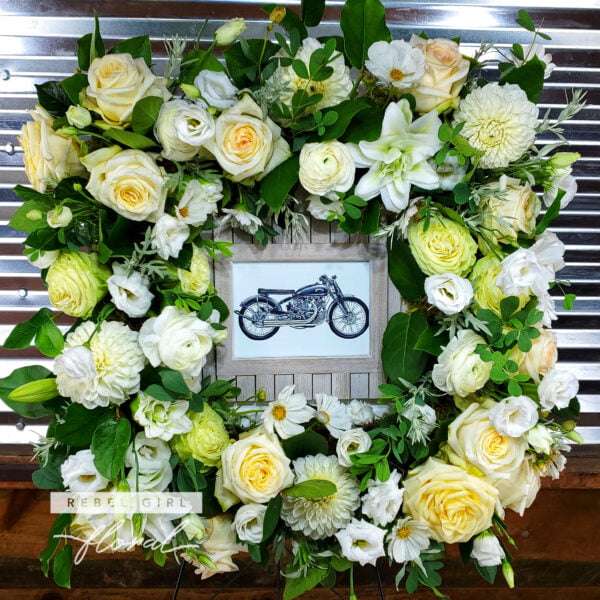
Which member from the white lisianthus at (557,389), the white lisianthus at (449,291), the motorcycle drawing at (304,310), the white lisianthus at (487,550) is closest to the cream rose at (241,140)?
the motorcycle drawing at (304,310)

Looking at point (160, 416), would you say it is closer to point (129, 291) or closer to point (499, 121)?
point (129, 291)

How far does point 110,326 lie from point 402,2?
882 mm

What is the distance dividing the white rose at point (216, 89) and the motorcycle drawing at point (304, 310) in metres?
0.29

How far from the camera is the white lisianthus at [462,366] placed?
2.84 ft

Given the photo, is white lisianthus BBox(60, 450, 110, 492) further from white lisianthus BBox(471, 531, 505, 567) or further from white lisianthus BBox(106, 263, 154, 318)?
white lisianthus BBox(471, 531, 505, 567)

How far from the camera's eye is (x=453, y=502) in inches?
34.2

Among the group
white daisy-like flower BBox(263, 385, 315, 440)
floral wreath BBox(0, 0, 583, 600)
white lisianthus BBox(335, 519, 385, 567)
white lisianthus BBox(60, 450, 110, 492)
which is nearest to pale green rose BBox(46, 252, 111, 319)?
floral wreath BBox(0, 0, 583, 600)

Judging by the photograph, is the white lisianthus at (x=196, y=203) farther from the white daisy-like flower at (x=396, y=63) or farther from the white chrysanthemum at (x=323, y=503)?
the white chrysanthemum at (x=323, y=503)

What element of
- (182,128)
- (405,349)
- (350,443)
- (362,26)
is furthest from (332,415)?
(362,26)

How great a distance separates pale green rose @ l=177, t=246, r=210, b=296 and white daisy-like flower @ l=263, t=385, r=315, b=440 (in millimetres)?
205

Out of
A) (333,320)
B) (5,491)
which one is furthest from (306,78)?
(5,491)

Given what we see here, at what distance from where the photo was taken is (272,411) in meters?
0.91

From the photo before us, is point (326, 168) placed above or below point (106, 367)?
above

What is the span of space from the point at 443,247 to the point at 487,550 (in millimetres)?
470
